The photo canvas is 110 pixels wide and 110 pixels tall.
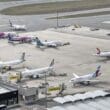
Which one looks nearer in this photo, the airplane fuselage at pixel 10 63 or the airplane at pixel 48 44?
the airplane fuselage at pixel 10 63

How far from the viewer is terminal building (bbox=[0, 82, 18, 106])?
59.2m

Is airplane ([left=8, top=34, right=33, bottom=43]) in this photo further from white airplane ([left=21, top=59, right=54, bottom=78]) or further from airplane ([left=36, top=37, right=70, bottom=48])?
white airplane ([left=21, top=59, right=54, bottom=78])

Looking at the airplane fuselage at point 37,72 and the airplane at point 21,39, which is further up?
the airplane fuselage at point 37,72

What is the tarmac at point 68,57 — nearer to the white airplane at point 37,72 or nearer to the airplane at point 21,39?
the white airplane at point 37,72

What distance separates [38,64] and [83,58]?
38.4 ft

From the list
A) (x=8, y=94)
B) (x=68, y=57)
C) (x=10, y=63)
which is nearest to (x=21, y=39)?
(x=68, y=57)

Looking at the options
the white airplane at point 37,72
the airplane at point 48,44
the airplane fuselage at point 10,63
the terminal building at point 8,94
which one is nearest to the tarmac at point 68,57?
the white airplane at point 37,72

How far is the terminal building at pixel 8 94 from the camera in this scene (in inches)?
2329

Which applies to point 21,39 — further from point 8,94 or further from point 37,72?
point 8,94

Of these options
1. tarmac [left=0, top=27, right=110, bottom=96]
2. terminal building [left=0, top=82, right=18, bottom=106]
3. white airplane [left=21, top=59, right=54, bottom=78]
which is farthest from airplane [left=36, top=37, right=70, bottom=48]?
terminal building [left=0, top=82, right=18, bottom=106]

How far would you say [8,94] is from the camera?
59.4 meters

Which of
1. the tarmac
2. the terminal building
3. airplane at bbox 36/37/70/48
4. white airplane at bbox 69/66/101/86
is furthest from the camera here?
airplane at bbox 36/37/70/48

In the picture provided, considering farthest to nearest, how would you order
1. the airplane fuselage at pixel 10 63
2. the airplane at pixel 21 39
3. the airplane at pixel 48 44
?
the airplane at pixel 21 39, the airplane at pixel 48 44, the airplane fuselage at pixel 10 63

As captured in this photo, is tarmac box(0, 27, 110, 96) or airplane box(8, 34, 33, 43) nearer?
tarmac box(0, 27, 110, 96)
